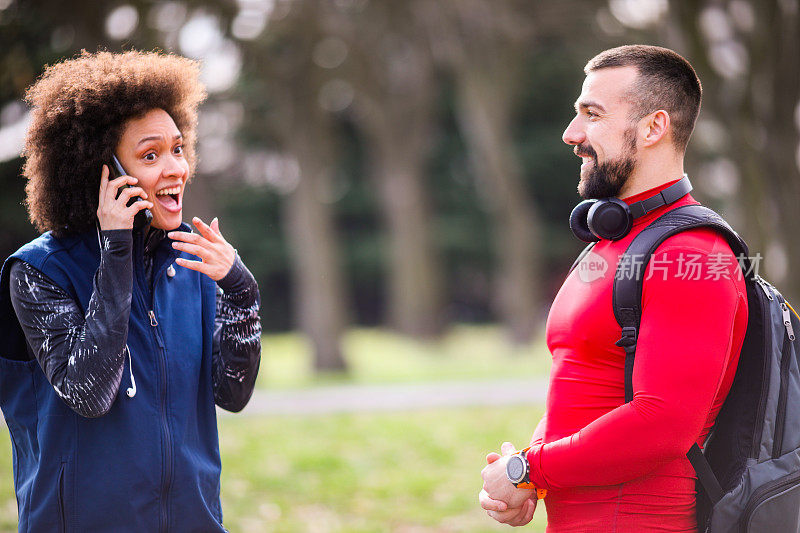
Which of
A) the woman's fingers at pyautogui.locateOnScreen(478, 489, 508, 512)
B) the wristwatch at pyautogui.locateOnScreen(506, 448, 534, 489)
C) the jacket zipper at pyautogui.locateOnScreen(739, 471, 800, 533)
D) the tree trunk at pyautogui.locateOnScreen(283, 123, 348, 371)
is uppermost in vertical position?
the tree trunk at pyautogui.locateOnScreen(283, 123, 348, 371)

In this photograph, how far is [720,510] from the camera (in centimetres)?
227

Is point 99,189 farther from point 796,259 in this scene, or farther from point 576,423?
point 796,259

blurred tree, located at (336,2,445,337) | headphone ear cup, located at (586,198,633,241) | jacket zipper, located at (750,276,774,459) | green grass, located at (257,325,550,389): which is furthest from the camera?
blurred tree, located at (336,2,445,337)

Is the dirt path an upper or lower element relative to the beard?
lower

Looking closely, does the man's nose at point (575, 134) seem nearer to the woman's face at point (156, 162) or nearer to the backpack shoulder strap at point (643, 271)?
the backpack shoulder strap at point (643, 271)

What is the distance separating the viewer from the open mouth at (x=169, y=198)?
273 centimetres

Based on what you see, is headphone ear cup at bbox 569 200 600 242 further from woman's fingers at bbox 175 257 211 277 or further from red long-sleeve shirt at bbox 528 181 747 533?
woman's fingers at bbox 175 257 211 277

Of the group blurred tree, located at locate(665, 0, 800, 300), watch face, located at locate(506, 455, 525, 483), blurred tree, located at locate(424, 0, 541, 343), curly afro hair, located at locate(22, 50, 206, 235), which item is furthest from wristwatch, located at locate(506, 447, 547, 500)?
blurred tree, located at locate(424, 0, 541, 343)

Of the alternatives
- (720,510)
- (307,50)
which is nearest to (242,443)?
(720,510)

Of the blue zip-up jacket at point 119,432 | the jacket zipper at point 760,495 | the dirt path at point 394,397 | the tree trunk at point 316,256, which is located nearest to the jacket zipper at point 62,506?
the blue zip-up jacket at point 119,432

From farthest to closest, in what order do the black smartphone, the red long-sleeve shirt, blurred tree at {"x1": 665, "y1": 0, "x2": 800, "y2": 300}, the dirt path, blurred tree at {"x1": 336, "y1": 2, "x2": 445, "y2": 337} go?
blurred tree at {"x1": 336, "y1": 2, "x2": 445, "y2": 337}
the dirt path
blurred tree at {"x1": 665, "y1": 0, "x2": 800, "y2": 300}
the black smartphone
the red long-sleeve shirt

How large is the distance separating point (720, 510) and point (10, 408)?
217 centimetres

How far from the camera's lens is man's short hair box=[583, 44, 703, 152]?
8.06ft

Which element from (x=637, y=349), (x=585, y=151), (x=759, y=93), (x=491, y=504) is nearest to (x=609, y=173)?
(x=585, y=151)
